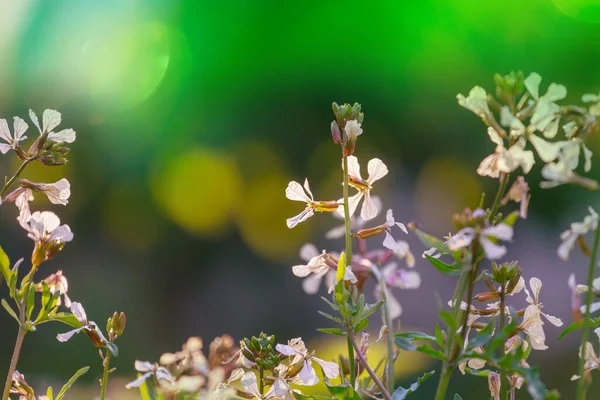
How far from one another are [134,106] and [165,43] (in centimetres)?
65

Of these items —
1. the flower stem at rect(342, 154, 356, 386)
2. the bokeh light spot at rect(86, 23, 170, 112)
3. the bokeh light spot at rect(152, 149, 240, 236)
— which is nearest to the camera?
the flower stem at rect(342, 154, 356, 386)

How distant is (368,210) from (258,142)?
4.20m

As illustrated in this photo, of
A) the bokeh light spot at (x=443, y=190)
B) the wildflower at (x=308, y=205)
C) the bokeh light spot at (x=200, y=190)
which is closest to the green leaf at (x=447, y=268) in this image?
the wildflower at (x=308, y=205)

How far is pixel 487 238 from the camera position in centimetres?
44

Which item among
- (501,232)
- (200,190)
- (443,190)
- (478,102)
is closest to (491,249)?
(501,232)

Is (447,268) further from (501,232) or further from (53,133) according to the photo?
(53,133)

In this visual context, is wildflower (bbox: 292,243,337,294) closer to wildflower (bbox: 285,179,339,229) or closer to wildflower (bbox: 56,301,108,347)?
wildflower (bbox: 285,179,339,229)

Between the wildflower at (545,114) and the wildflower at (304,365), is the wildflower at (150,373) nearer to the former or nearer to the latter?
the wildflower at (304,365)

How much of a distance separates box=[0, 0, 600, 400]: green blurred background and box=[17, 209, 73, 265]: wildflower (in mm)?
3701

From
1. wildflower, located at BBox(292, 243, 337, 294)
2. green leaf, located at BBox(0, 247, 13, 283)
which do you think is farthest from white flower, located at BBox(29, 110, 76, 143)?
wildflower, located at BBox(292, 243, 337, 294)

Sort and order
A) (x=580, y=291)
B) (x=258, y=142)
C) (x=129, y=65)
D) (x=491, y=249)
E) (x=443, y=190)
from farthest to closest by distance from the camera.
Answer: (x=129, y=65) < (x=258, y=142) < (x=443, y=190) < (x=580, y=291) < (x=491, y=249)

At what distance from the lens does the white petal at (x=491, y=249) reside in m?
0.40

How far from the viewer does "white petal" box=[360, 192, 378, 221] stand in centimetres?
58

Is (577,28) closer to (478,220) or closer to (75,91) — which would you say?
(75,91)
